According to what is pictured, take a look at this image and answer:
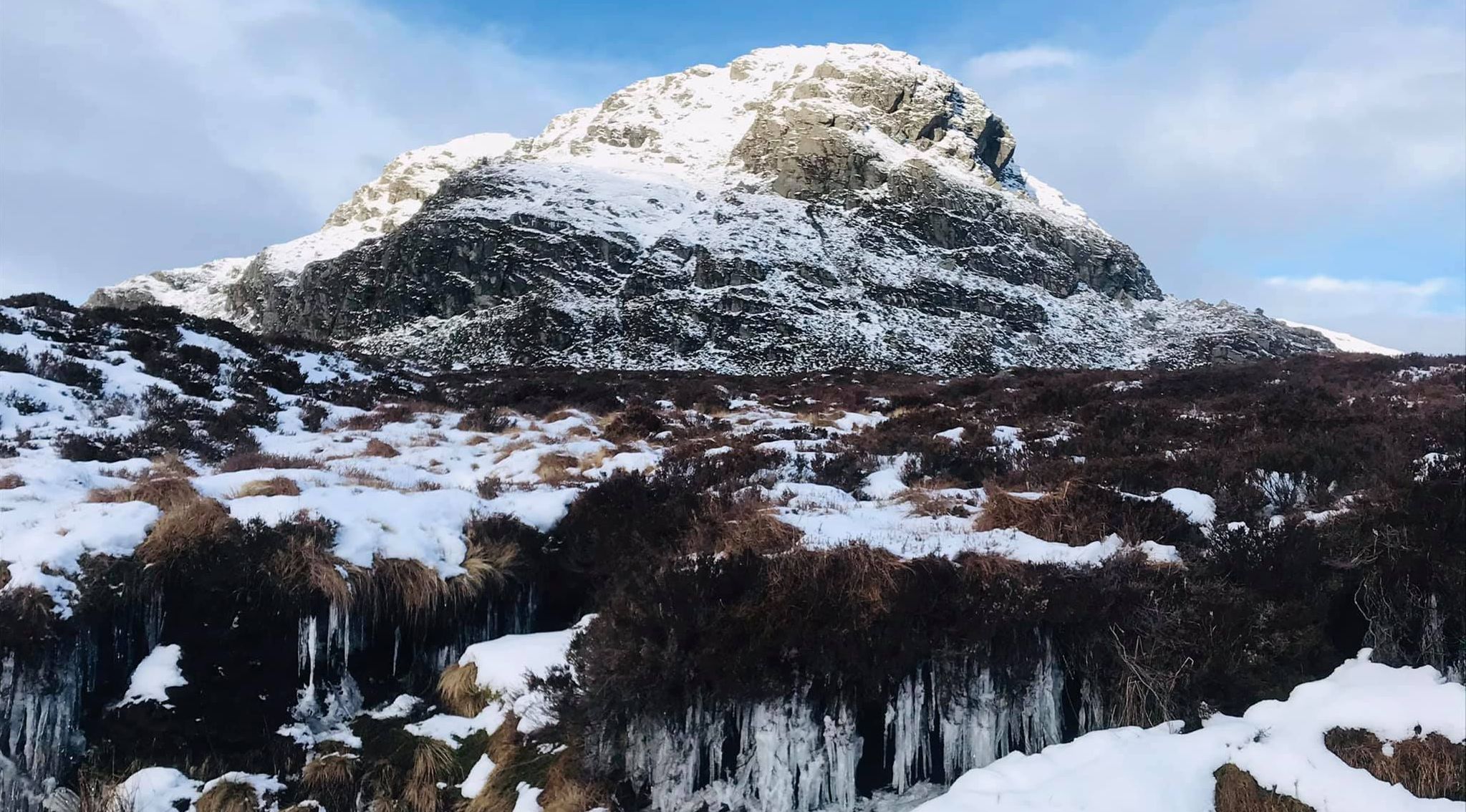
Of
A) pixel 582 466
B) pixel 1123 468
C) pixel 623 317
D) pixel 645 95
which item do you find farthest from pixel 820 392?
pixel 645 95

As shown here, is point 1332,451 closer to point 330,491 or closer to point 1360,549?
point 1360,549

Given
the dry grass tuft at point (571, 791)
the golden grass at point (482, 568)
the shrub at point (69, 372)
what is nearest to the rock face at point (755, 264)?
the shrub at point (69, 372)

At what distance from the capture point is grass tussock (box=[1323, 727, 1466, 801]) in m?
4.28

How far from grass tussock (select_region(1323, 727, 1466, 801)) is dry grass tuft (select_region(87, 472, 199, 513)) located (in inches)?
338

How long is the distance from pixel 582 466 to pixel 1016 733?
22.5 feet

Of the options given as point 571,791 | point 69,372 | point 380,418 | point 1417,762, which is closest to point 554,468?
point 571,791

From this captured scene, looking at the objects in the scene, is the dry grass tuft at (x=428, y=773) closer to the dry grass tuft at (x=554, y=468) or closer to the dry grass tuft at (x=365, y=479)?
the dry grass tuft at (x=365, y=479)

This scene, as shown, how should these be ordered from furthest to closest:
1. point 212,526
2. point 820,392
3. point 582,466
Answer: point 820,392 → point 582,466 → point 212,526

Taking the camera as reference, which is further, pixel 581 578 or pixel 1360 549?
pixel 581 578

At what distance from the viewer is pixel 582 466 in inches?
440

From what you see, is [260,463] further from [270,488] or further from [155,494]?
[155,494]

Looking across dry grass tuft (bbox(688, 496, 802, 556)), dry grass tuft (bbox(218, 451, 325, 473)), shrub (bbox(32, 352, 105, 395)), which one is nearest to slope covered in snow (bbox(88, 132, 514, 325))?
shrub (bbox(32, 352, 105, 395))

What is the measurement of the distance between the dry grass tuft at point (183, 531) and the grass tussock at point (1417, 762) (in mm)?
7979

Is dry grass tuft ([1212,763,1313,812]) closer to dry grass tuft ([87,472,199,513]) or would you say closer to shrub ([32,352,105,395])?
dry grass tuft ([87,472,199,513])
